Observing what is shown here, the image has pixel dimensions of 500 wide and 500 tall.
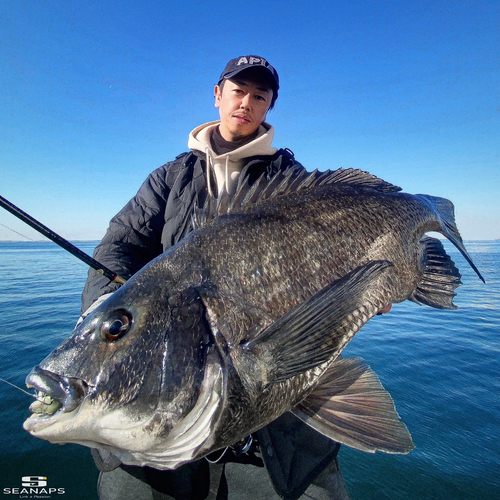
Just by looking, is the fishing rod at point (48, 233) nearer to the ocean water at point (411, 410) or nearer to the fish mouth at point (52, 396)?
the fish mouth at point (52, 396)

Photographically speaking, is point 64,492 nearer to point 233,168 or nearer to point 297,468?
point 297,468

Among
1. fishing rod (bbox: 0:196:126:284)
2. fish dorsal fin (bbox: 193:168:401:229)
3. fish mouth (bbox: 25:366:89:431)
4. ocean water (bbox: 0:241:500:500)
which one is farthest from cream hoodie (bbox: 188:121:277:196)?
ocean water (bbox: 0:241:500:500)

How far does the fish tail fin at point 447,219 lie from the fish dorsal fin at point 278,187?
0.49m

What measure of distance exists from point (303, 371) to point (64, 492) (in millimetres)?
2919

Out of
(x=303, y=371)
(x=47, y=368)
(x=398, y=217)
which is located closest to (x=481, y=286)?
(x=398, y=217)

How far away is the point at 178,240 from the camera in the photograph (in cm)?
263

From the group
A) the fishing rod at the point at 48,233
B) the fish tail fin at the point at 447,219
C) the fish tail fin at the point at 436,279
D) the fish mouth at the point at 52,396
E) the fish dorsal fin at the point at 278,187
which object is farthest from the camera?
the fish tail fin at the point at 447,219

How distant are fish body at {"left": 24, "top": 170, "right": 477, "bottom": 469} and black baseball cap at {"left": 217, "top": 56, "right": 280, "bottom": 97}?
126 cm

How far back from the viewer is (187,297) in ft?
5.08

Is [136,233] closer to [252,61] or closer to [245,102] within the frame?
[245,102]

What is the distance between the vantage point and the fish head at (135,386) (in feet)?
4.14

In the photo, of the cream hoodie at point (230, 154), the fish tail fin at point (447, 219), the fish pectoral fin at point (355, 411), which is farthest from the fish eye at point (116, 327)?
the fish tail fin at point (447, 219)

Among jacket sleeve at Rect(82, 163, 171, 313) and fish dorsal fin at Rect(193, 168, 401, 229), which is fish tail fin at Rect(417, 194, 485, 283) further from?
jacket sleeve at Rect(82, 163, 171, 313)

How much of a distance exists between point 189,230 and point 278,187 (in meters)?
0.87
